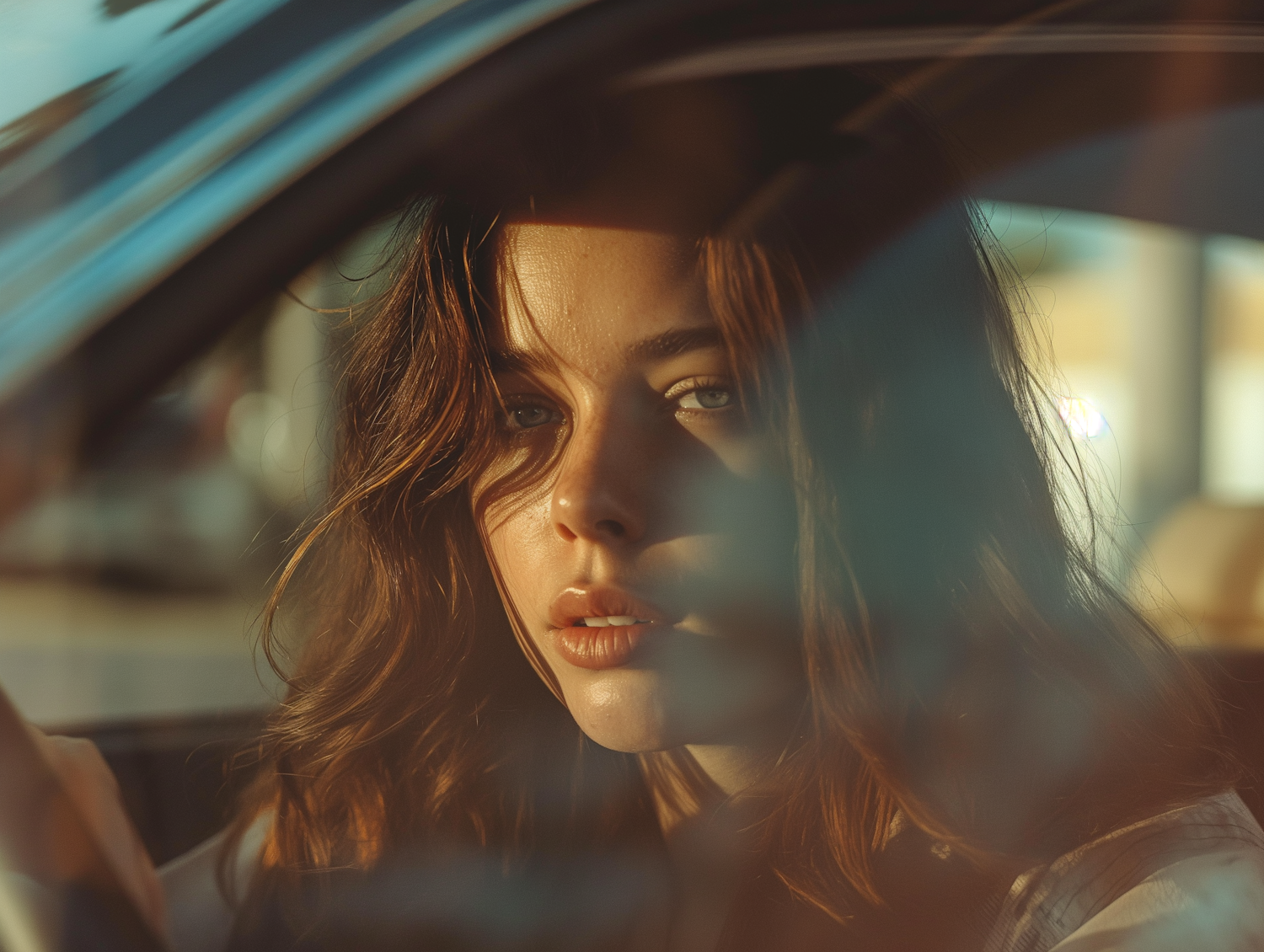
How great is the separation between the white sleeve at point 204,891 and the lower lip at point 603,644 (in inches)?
27.0

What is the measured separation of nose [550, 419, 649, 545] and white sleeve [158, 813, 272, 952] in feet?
2.62

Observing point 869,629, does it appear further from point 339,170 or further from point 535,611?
point 339,170

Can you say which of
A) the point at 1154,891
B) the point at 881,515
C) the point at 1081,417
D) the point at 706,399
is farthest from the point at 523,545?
the point at 1081,417

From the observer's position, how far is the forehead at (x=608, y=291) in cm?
126

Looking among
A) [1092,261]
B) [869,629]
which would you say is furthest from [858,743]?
[1092,261]

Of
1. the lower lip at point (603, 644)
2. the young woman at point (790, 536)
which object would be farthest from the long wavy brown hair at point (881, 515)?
the lower lip at point (603, 644)

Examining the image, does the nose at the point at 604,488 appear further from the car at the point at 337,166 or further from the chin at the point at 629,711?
the car at the point at 337,166

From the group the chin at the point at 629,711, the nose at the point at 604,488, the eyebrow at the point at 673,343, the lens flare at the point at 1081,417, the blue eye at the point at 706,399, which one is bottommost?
the chin at the point at 629,711

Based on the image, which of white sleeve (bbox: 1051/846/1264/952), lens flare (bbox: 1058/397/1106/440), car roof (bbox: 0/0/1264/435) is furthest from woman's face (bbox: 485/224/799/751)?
lens flare (bbox: 1058/397/1106/440)

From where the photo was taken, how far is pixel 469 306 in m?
1.42

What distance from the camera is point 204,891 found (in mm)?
1728

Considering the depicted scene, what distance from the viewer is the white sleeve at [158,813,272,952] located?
5.16ft

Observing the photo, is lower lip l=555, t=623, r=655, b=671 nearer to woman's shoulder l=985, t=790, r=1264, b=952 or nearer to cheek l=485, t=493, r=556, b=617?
cheek l=485, t=493, r=556, b=617

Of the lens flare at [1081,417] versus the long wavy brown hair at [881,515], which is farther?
the lens flare at [1081,417]
